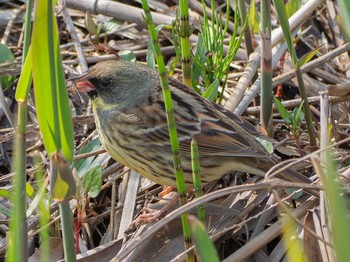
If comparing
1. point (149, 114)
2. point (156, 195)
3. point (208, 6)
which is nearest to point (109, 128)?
point (149, 114)

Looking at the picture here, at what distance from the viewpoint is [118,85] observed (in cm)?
312

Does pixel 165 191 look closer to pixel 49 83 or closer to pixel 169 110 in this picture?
pixel 169 110

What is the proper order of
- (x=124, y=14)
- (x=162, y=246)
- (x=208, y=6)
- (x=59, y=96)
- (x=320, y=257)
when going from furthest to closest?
(x=208, y=6) < (x=124, y=14) < (x=162, y=246) < (x=320, y=257) < (x=59, y=96)

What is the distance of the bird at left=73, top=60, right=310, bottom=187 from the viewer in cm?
292

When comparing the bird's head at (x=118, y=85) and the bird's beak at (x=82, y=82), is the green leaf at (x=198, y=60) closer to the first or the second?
the bird's head at (x=118, y=85)

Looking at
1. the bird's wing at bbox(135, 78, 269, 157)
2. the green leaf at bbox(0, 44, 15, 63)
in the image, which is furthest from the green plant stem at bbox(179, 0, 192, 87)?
the green leaf at bbox(0, 44, 15, 63)

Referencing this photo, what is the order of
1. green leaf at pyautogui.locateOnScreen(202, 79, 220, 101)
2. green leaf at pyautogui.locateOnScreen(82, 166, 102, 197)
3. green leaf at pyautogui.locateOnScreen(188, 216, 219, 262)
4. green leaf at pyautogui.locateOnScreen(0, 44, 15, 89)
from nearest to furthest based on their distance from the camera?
green leaf at pyautogui.locateOnScreen(188, 216, 219, 262), green leaf at pyautogui.locateOnScreen(82, 166, 102, 197), green leaf at pyautogui.locateOnScreen(202, 79, 220, 101), green leaf at pyautogui.locateOnScreen(0, 44, 15, 89)

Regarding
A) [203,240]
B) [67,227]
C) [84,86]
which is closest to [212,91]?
[84,86]

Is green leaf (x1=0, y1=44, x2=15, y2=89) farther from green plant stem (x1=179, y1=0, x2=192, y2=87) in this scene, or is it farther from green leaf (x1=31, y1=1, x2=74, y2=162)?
green leaf (x1=31, y1=1, x2=74, y2=162)

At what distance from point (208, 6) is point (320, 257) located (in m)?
1.87

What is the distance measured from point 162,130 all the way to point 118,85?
293 mm

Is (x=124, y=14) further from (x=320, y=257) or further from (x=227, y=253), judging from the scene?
(x=320, y=257)

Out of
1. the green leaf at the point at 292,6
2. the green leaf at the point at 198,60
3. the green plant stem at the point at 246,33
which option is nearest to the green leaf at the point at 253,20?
the green plant stem at the point at 246,33

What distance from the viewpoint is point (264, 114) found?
3.11 meters
